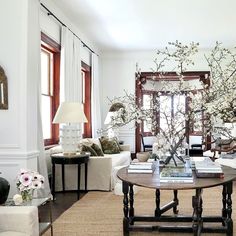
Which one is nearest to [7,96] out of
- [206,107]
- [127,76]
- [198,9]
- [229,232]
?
[206,107]

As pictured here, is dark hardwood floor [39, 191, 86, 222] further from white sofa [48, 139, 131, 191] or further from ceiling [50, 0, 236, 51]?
ceiling [50, 0, 236, 51]

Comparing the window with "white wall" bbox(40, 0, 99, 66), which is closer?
"white wall" bbox(40, 0, 99, 66)

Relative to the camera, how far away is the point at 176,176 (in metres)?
3.20

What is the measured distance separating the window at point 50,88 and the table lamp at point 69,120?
0.73m

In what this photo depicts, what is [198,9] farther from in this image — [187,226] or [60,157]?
[187,226]

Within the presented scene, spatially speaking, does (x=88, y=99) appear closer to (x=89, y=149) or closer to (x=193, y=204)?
(x=89, y=149)

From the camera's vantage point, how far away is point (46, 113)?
22.2 feet

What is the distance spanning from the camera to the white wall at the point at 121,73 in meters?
10.7

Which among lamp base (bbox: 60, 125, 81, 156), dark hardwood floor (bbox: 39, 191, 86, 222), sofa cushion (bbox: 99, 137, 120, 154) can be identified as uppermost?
lamp base (bbox: 60, 125, 81, 156)

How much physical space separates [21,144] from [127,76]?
22.8 feet

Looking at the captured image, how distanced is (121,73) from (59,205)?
→ 20.7 feet

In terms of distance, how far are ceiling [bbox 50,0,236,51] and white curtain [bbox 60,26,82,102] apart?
1.37 feet

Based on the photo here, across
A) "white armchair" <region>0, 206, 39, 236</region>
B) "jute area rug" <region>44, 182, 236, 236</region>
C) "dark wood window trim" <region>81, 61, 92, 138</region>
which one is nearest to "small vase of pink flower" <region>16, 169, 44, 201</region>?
"white armchair" <region>0, 206, 39, 236</region>

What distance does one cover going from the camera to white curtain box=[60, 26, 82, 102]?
22.7 feet
